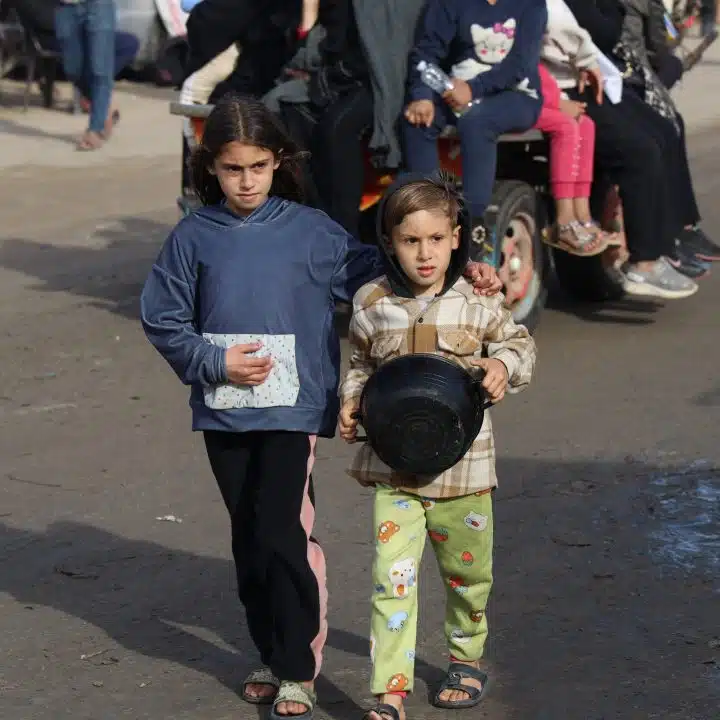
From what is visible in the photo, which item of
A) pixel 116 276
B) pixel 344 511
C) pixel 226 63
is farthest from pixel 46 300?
pixel 344 511

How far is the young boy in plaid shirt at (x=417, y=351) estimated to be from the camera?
4352 mm

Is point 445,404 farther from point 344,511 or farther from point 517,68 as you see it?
point 517,68

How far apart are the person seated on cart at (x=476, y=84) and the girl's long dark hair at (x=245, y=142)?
11.9ft

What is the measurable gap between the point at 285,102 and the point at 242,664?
13.7ft

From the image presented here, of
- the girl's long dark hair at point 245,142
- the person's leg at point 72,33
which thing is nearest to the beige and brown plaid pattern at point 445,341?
the girl's long dark hair at point 245,142

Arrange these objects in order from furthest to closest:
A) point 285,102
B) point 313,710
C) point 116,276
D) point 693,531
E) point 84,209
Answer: point 84,209 < point 116,276 < point 285,102 < point 693,531 < point 313,710

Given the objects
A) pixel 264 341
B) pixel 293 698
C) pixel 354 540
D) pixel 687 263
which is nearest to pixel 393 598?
pixel 293 698

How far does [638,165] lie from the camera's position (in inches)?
350

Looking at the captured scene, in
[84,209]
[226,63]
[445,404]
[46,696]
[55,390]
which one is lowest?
[84,209]

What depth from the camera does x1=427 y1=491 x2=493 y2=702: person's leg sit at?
4.41 meters

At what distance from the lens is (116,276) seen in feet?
35.5

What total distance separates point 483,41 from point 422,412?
14.5ft

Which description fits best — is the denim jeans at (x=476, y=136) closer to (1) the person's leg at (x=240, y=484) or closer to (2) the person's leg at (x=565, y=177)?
(2) the person's leg at (x=565, y=177)

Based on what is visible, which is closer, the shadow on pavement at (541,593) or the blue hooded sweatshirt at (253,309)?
the blue hooded sweatshirt at (253,309)
